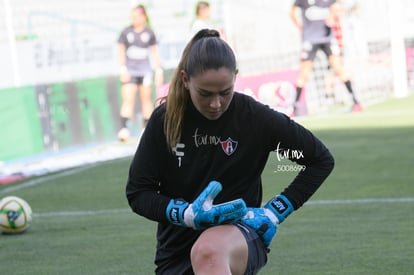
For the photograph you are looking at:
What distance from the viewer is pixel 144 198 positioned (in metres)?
4.37

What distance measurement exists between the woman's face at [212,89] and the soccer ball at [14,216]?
4.40m

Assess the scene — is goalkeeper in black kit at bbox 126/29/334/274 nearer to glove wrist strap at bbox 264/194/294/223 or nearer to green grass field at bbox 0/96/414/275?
glove wrist strap at bbox 264/194/294/223

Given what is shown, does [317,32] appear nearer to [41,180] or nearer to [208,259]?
[41,180]

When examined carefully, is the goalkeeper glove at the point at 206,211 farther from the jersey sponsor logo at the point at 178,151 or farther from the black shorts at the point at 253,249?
the jersey sponsor logo at the point at 178,151

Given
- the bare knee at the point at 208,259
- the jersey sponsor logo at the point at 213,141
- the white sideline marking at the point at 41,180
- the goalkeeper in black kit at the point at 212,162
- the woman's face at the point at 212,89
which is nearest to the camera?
the bare knee at the point at 208,259

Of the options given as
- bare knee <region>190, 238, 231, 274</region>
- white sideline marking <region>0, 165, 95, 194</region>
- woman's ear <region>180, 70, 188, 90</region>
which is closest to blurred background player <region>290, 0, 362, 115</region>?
white sideline marking <region>0, 165, 95, 194</region>

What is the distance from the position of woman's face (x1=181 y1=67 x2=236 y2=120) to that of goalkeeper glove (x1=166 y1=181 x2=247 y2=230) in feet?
1.07

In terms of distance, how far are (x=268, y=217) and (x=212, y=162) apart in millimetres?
344

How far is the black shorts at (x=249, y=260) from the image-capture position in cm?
425

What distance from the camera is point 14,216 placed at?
8305 mm

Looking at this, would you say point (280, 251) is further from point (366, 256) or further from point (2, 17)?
point (2, 17)

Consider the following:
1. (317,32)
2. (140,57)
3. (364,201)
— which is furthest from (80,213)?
(317,32)

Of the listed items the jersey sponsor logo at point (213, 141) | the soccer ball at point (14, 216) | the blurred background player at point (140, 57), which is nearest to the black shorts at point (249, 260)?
the jersey sponsor logo at point (213, 141)

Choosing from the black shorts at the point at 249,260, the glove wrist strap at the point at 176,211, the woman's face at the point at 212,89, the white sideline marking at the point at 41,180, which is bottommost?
the white sideline marking at the point at 41,180
